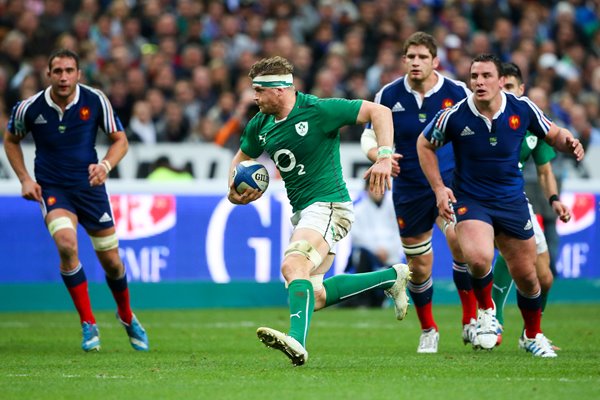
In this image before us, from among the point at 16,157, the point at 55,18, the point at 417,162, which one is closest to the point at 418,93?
the point at 417,162

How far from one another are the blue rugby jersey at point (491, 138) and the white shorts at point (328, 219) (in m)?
1.43

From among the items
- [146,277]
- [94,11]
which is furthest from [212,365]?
[94,11]

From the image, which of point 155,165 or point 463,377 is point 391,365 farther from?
point 155,165

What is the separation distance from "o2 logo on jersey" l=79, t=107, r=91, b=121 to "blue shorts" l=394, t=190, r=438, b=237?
3027mm

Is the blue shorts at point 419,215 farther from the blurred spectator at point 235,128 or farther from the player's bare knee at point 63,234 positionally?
the blurred spectator at point 235,128

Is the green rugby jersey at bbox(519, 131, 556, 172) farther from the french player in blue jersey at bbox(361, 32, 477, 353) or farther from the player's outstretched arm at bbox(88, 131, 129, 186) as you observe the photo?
the player's outstretched arm at bbox(88, 131, 129, 186)

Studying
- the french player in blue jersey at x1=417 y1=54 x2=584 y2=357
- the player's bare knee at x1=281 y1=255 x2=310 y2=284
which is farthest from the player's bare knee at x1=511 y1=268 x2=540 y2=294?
the player's bare knee at x1=281 y1=255 x2=310 y2=284

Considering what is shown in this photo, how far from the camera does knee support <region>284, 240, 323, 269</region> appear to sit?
9.40 m

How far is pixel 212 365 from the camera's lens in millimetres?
9930

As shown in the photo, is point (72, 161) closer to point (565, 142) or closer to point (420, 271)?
point (420, 271)

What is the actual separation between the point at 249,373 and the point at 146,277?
25.2 feet

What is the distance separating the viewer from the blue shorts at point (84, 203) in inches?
460

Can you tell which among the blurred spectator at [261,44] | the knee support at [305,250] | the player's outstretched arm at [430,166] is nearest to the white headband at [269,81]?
the knee support at [305,250]

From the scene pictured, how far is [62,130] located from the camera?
11867 mm
